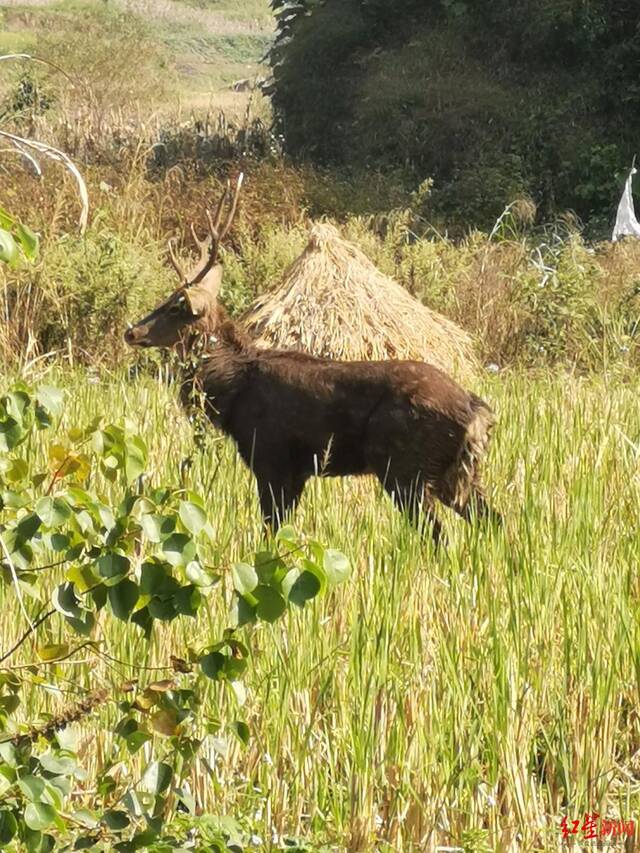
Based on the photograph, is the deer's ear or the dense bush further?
the dense bush

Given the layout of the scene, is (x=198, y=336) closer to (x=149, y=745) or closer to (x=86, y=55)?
(x=149, y=745)

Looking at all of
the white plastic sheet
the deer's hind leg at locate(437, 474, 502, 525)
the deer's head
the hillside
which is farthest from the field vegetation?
the hillside

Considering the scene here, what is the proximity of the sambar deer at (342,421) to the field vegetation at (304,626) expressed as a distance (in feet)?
0.53

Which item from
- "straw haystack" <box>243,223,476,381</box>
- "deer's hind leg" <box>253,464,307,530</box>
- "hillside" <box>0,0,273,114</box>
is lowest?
"hillside" <box>0,0,273,114</box>

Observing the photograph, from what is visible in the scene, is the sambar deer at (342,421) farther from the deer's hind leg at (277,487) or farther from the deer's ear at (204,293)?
the deer's ear at (204,293)

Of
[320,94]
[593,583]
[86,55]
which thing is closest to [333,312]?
[593,583]

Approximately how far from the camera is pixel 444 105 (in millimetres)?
20641

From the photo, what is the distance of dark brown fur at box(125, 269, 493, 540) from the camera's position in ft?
19.6

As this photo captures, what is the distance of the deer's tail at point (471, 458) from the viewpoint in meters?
5.99

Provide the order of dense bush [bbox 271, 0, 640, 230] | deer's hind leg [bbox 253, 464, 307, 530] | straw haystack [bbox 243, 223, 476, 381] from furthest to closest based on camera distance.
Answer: dense bush [bbox 271, 0, 640, 230] → straw haystack [bbox 243, 223, 476, 381] → deer's hind leg [bbox 253, 464, 307, 530]

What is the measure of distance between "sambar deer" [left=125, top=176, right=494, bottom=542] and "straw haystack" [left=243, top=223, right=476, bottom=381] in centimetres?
143

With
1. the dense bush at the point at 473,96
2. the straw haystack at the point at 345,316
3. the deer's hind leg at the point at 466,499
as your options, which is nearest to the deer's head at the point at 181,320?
the straw haystack at the point at 345,316

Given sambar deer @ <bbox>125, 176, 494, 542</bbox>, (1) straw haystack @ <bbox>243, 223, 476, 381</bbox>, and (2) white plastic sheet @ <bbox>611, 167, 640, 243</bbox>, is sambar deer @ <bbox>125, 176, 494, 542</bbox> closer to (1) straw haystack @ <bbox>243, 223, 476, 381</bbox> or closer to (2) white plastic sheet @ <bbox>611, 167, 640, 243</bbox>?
(1) straw haystack @ <bbox>243, 223, 476, 381</bbox>

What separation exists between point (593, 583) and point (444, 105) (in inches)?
662
